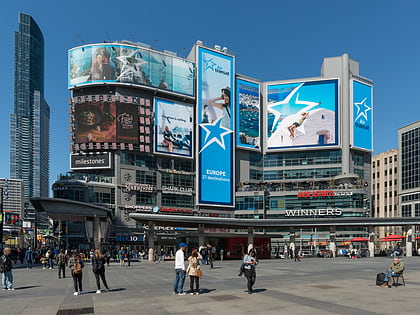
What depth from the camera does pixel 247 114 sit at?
118562 mm

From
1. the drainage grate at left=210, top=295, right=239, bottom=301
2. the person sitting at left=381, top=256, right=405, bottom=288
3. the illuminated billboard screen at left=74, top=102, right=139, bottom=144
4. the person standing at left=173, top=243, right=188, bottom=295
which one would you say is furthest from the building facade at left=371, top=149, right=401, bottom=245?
the person standing at left=173, top=243, right=188, bottom=295

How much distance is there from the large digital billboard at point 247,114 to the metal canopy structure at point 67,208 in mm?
56008

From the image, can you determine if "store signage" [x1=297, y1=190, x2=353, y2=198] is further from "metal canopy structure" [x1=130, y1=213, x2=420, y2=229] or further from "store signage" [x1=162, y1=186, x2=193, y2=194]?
"metal canopy structure" [x1=130, y1=213, x2=420, y2=229]

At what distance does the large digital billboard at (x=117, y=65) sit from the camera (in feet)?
321

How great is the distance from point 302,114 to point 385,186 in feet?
Result: 165

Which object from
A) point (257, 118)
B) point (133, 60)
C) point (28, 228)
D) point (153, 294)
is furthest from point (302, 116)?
point (153, 294)

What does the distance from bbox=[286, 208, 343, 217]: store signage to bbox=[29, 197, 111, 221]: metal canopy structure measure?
2243 inches

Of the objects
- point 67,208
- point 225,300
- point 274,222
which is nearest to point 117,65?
point 67,208

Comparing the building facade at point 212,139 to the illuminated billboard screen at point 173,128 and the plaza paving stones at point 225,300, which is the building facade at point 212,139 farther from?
the plaza paving stones at point 225,300

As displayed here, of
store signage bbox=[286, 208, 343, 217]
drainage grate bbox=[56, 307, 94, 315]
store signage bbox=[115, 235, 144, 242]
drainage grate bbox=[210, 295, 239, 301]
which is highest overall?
drainage grate bbox=[56, 307, 94, 315]

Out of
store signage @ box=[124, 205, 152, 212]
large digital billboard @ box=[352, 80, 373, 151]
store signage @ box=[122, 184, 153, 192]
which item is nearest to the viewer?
store signage @ box=[124, 205, 152, 212]

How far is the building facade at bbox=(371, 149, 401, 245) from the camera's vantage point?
473 ft

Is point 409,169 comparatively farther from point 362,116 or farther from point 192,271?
point 192,271

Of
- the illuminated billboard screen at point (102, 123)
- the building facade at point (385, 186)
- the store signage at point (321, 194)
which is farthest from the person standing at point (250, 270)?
the building facade at point (385, 186)
